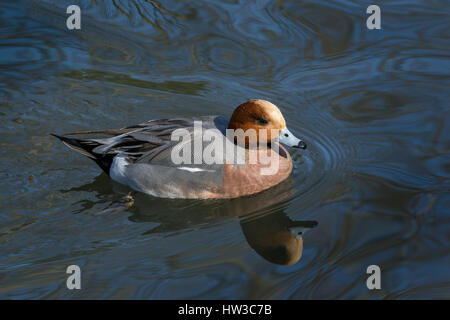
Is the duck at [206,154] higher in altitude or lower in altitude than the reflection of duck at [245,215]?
higher

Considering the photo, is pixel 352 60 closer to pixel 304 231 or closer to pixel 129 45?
pixel 129 45

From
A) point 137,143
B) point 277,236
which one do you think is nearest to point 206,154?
point 137,143

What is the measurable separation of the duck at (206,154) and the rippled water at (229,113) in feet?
0.44

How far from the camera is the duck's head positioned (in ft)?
17.5

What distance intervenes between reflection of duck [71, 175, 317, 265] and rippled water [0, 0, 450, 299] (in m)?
0.02

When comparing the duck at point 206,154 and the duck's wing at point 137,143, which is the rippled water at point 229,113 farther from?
the duck's wing at point 137,143

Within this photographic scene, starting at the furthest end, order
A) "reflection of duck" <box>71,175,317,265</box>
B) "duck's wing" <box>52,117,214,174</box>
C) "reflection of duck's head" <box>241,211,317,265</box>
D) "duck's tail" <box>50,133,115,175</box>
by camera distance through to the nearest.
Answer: "duck's tail" <box>50,133,115,175</box> → "duck's wing" <box>52,117,214,174</box> → "reflection of duck" <box>71,175,317,265</box> → "reflection of duck's head" <box>241,211,317,265</box>

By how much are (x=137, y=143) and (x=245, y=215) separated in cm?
126

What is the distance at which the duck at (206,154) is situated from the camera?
533cm

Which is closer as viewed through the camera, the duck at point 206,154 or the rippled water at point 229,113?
the rippled water at point 229,113

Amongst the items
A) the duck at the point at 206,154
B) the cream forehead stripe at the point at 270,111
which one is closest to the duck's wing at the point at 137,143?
the duck at the point at 206,154

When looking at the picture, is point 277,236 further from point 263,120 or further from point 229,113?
point 229,113

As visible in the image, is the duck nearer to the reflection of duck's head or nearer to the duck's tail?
the duck's tail

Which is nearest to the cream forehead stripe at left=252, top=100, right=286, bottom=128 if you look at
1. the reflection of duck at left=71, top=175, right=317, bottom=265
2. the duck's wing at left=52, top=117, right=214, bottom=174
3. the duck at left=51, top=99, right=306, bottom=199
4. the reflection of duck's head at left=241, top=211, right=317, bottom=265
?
the duck at left=51, top=99, right=306, bottom=199
